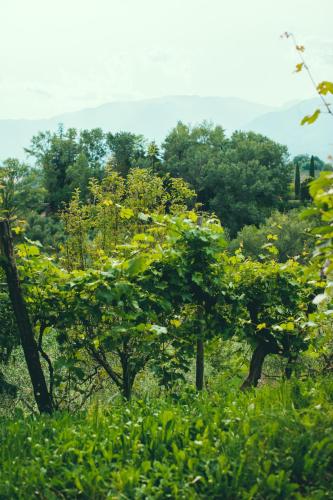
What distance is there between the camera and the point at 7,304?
18.2 ft

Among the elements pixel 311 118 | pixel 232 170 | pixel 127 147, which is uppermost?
pixel 127 147

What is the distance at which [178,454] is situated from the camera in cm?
301

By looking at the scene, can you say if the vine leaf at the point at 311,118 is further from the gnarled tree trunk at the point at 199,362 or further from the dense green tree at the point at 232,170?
the dense green tree at the point at 232,170

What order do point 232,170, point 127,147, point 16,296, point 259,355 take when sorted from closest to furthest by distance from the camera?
point 16,296 < point 259,355 < point 232,170 < point 127,147

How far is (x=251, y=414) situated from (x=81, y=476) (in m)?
1.12

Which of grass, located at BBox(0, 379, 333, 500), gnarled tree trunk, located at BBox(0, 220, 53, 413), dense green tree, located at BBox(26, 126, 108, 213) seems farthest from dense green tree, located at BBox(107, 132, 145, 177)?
grass, located at BBox(0, 379, 333, 500)

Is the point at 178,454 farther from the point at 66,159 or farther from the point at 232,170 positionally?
the point at 66,159

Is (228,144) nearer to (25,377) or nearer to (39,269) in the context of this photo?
(25,377)

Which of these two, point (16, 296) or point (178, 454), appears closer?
point (178, 454)

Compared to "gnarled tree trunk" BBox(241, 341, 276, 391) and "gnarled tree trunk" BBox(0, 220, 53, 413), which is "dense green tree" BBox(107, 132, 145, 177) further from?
"gnarled tree trunk" BBox(0, 220, 53, 413)

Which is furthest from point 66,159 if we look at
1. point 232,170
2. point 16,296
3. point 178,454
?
point 178,454

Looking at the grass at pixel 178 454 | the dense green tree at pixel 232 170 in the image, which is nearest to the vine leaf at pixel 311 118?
the grass at pixel 178 454

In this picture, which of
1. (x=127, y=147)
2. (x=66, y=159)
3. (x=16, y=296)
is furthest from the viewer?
(x=127, y=147)

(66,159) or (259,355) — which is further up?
(66,159)
